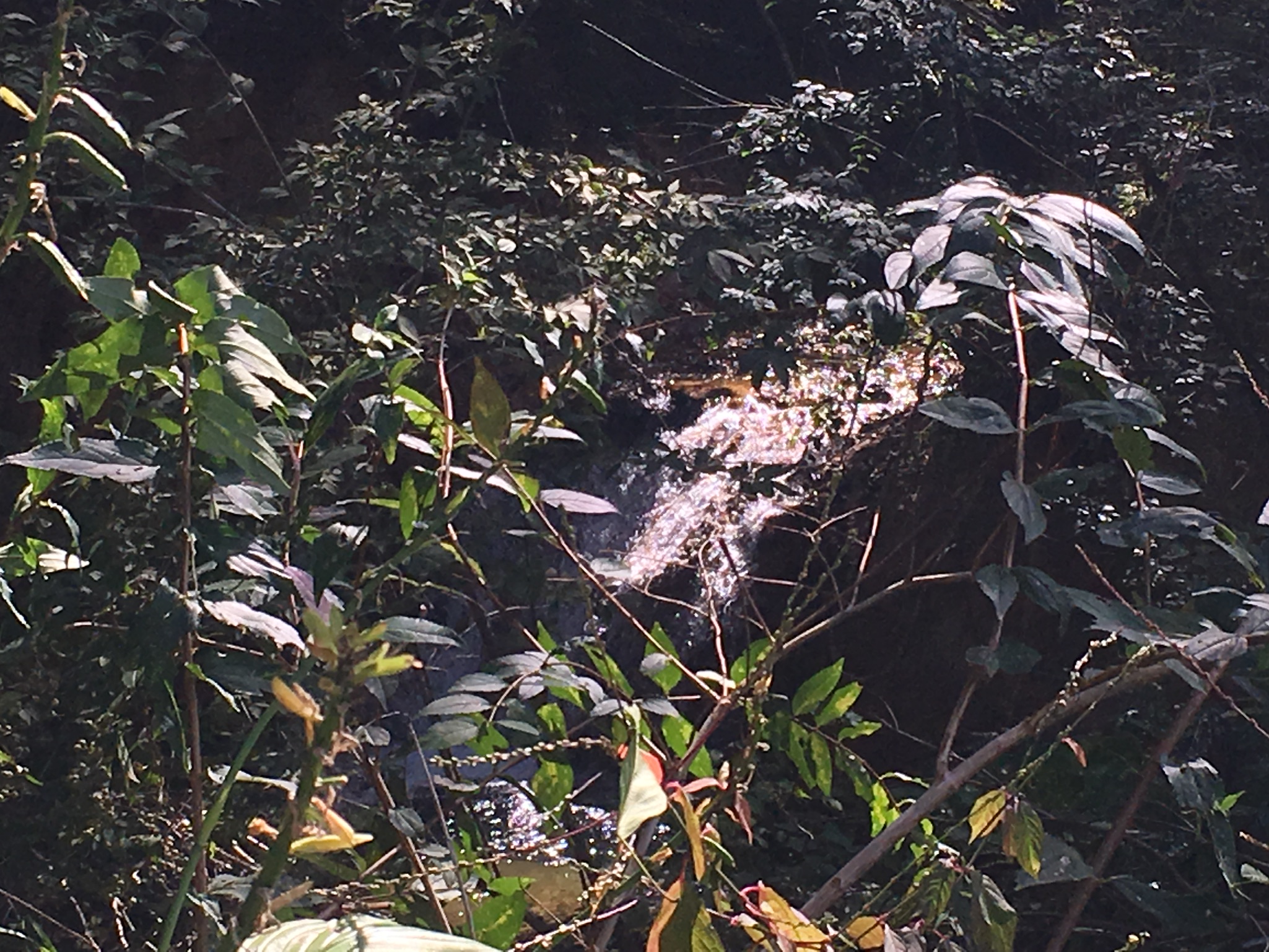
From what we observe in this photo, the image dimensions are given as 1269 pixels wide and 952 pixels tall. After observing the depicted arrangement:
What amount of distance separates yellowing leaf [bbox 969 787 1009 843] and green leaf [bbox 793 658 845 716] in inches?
7.2

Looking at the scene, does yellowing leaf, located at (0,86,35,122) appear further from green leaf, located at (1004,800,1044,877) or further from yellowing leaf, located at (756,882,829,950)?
green leaf, located at (1004,800,1044,877)

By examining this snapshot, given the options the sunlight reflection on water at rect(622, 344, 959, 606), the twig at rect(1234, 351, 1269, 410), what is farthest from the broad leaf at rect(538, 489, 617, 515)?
the sunlight reflection on water at rect(622, 344, 959, 606)

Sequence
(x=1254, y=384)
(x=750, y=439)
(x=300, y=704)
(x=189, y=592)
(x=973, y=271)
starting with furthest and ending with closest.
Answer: (x=750, y=439) < (x=1254, y=384) < (x=973, y=271) < (x=189, y=592) < (x=300, y=704)

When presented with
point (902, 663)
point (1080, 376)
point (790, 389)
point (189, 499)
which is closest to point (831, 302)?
point (1080, 376)

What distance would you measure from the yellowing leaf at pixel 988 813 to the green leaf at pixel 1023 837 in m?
0.02

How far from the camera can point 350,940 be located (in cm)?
53

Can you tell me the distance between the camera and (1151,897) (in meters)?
1.25

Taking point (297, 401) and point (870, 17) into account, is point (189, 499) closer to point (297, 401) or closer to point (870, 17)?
point (297, 401)

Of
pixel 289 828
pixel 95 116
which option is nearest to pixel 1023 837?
pixel 289 828

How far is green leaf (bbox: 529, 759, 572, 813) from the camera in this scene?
1142 millimetres

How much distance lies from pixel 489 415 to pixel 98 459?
0.28 m

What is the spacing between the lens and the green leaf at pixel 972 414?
107cm

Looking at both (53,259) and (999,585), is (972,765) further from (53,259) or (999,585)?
(53,259)

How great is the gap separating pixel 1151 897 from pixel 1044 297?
2.13 feet
